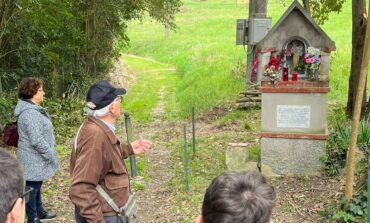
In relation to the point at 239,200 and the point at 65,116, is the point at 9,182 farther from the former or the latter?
the point at 65,116

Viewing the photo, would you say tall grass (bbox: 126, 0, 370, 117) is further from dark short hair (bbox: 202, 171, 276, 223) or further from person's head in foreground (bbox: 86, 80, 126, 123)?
dark short hair (bbox: 202, 171, 276, 223)

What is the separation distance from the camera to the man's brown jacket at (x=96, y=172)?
3283 millimetres

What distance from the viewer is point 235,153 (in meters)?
7.54

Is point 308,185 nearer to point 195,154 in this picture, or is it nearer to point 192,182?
point 192,182

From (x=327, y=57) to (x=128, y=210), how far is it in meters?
4.56

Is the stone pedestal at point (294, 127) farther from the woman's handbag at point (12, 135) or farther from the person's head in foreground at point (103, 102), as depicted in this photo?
the person's head in foreground at point (103, 102)

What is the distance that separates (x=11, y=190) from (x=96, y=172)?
1.38m

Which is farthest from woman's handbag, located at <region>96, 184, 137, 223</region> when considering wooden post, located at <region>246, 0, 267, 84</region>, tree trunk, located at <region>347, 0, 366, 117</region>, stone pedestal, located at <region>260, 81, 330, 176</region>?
wooden post, located at <region>246, 0, 267, 84</region>

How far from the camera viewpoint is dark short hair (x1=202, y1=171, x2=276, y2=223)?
75.8 inches

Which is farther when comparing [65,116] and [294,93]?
[65,116]

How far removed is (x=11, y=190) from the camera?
6.33 ft

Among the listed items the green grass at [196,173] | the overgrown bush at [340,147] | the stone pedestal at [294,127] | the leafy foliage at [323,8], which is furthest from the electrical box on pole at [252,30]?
the stone pedestal at [294,127]

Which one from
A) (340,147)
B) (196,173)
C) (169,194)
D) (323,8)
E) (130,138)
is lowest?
(169,194)

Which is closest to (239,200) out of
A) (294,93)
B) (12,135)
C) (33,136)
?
(33,136)
